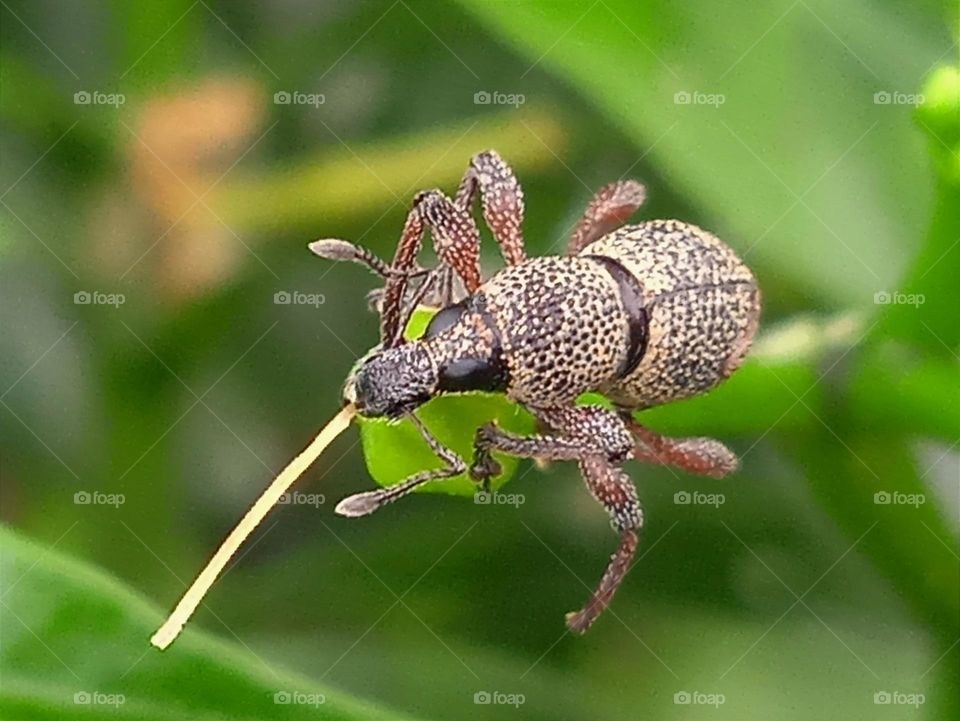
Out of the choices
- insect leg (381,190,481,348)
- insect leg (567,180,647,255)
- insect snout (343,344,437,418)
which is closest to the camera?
insect snout (343,344,437,418)

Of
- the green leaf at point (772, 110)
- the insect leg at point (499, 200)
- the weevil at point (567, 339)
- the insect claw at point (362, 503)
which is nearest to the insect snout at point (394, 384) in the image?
the weevil at point (567, 339)

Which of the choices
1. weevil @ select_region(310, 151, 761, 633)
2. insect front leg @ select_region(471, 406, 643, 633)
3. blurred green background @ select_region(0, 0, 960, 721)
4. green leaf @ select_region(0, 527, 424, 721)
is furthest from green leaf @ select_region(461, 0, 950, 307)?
green leaf @ select_region(0, 527, 424, 721)

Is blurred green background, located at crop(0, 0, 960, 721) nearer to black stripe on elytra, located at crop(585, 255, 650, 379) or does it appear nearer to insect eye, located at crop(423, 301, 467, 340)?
black stripe on elytra, located at crop(585, 255, 650, 379)

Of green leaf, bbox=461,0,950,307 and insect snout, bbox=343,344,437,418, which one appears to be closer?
insect snout, bbox=343,344,437,418

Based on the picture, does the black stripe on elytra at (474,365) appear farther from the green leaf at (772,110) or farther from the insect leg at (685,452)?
the green leaf at (772,110)

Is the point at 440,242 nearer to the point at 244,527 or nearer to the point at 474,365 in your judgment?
the point at 474,365

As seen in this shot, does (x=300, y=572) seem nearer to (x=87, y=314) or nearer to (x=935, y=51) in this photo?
(x=87, y=314)

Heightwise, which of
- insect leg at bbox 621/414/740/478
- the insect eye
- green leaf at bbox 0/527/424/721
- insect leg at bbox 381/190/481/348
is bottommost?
green leaf at bbox 0/527/424/721
